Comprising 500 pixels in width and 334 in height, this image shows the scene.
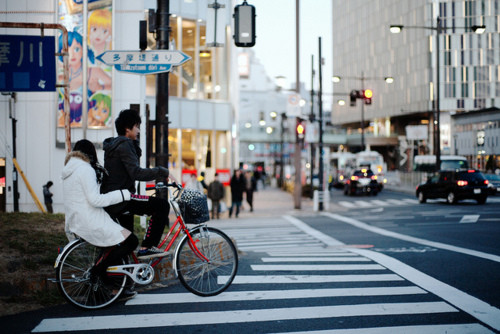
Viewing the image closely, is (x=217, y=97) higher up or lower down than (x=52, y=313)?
higher up

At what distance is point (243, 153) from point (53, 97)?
7344 cm

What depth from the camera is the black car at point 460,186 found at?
24594 mm

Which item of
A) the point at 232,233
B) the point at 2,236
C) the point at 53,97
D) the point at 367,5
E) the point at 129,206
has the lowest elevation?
the point at 232,233

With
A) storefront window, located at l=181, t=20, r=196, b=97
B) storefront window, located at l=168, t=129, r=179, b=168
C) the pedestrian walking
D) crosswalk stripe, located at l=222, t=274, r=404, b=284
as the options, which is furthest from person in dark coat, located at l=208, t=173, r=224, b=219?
crosswalk stripe, located at l=222, t=274, r=404, b=284

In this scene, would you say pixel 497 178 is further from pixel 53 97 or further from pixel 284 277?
pixel 284 277

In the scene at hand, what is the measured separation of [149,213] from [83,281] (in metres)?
0.94

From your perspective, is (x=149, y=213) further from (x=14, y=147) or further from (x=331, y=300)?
(x=14, y=147)

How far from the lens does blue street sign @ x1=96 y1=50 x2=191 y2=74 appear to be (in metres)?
8.26

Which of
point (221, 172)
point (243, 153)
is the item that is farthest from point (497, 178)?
point (243, 153)

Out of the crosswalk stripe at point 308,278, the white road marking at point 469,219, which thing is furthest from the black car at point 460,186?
the crosswalk stripe at point 308,278

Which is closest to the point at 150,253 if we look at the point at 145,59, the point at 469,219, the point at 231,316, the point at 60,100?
the point at 231,316

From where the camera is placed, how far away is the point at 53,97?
734 inches

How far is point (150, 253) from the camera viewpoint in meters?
5.74

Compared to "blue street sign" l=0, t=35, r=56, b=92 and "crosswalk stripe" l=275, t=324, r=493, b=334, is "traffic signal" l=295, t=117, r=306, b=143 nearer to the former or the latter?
"blue street sign" l=0, t=35, r=56, b=92
